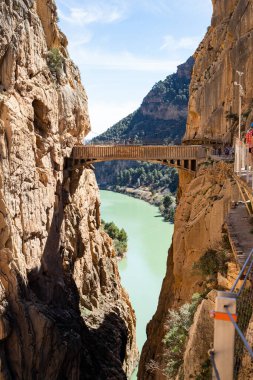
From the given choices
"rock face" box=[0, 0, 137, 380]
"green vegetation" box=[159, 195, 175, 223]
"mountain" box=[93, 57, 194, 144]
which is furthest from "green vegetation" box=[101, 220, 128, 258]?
"mountain" box=[93, 57, 194, 144]

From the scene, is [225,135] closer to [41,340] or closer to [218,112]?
[218,112]

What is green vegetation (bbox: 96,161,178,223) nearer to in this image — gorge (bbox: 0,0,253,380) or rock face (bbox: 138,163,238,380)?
gorge (bbox: 0,0,253,380)

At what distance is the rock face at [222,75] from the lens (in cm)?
2357

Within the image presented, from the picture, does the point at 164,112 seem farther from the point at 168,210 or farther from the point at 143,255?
the point at 143,255

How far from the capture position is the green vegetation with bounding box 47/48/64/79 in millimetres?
24130

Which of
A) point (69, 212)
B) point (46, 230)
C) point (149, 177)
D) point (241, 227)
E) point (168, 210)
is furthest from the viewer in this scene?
point (149, 177)

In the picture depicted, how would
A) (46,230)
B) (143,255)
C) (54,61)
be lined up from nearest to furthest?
(46,230) → (54,61) → (143,255)

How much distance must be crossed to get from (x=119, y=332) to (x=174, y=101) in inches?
4965

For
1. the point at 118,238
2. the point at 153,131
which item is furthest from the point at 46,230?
the point at 153,131

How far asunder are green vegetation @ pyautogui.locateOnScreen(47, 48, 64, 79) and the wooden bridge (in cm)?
490

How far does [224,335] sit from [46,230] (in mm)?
19307

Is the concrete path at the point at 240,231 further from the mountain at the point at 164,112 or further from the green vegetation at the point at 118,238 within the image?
the mountain at the point at 164,112

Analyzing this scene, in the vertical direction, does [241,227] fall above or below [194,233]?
above

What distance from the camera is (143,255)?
5219cm
